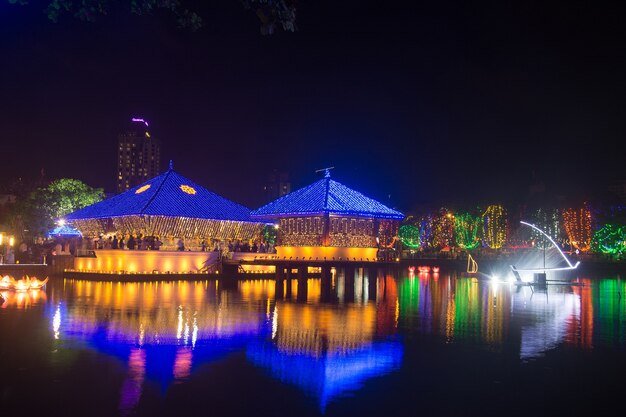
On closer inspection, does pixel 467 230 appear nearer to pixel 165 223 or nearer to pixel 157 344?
pixel 165 223

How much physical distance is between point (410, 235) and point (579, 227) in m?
24.3

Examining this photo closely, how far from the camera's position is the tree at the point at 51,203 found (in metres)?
57.4

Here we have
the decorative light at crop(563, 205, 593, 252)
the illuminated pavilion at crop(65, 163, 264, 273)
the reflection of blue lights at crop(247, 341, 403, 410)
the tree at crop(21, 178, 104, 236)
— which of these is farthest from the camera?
the decorative light at crop(563, 205, 593, 252)

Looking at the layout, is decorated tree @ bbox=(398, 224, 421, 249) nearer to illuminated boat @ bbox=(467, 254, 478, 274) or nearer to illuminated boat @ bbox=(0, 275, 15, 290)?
illuminated boat @ bbox=(467, 254, 478, 274)

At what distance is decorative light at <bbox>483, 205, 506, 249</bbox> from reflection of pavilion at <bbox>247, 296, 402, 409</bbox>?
69308 millimetres

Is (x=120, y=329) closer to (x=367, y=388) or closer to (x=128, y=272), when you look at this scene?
(x=367, y=388)

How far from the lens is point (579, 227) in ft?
259

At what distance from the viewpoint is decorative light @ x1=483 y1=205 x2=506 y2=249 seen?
84.6 m

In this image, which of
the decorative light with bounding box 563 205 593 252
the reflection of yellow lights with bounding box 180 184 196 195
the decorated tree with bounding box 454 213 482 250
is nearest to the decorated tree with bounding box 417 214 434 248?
the decorated tree with bounding box 454 213 482 250

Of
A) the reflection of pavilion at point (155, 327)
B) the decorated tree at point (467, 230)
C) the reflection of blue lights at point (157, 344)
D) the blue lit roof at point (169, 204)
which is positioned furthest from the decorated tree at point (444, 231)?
the reflection of blue lights at point (157, 344)

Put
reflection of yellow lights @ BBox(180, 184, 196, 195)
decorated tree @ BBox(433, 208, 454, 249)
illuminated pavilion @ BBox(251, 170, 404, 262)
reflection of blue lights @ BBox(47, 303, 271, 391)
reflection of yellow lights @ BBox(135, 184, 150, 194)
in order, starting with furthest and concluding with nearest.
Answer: decorated tree @ BBox(433, 208, 454, 249)
reflection of yellow lights @ BBox(135, 184, 150, 194)
reflection of yellow lights @ BBox(180, 184, 196, 195)
illuminated pavilion @ BBox(251, 170, 404, 262)
reflection of blue lights @ BBox(47, 303, 271, 391)

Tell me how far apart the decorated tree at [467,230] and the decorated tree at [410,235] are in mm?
7547

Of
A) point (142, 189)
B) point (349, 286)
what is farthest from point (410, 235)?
point (349, 286)

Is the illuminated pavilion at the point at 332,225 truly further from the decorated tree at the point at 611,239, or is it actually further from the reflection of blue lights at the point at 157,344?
the decorated tree at the point at 611,239
